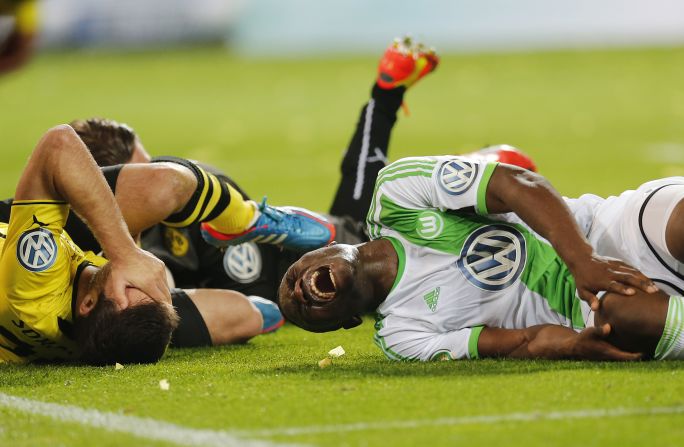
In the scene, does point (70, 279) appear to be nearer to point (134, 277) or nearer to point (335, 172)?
point (134, 277)

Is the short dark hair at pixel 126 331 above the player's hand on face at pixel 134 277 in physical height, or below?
below

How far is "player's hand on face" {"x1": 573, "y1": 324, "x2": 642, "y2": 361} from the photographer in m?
4.61

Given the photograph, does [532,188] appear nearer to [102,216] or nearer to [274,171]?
[102,216]

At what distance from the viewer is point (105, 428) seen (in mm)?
3953

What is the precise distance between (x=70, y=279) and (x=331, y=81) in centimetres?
2115

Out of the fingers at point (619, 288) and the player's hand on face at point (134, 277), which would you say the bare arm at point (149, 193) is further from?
the fingers at point (619, 288)

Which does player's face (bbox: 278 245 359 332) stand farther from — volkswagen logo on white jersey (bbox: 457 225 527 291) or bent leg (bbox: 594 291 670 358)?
bent leg (bbox: 594 291 670 358)

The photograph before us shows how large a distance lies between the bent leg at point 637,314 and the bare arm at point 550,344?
0.05 m

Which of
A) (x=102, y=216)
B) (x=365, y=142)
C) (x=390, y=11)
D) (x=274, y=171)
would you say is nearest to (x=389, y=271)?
(x=102, y=216)

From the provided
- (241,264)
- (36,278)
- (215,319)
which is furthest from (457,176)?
(241,264)

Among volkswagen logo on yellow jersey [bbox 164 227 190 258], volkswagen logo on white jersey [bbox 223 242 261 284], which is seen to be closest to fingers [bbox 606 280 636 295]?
volkswagen logo on white jersey [bbox 223 242 261 284]

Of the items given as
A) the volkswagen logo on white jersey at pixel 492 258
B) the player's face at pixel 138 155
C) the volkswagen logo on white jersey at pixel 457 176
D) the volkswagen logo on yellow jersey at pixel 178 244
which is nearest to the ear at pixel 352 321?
the volkswagen logo on white jersey at pixel 492 258

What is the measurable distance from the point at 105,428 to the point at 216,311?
1858mm

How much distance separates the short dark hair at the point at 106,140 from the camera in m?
6.35
